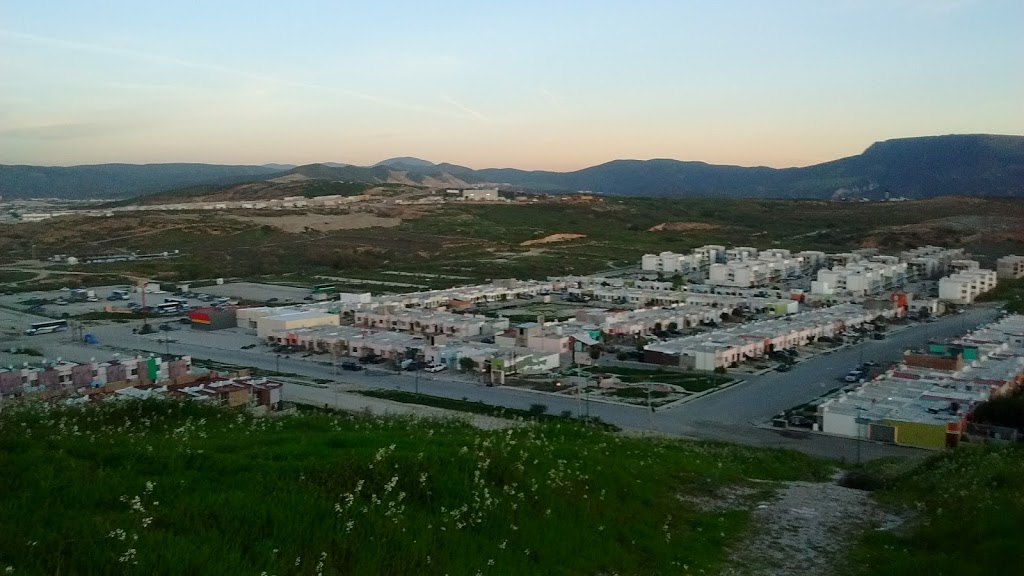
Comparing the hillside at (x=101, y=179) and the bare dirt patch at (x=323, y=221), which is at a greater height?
the hillside at (x=101, y=179)

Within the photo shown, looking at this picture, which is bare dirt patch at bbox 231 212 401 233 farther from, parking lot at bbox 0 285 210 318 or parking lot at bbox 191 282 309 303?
parking lot at bbox 0 285 210 318

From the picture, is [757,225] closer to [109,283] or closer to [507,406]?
[109,283]

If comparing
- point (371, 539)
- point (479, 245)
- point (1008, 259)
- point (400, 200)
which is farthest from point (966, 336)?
point (400, 200)

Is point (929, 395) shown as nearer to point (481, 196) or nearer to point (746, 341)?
point (746, 341)

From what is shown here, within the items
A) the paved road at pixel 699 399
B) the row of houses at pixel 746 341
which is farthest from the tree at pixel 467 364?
the row of houses at pixel 746 341

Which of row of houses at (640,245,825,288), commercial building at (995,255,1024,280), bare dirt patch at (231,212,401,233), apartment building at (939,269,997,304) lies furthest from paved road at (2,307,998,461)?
bare dirt patch at (231,212,401,233)

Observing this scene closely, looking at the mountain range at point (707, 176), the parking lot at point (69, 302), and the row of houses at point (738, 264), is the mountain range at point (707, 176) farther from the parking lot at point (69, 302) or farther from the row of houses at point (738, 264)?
the parking lot at point (69, 302)
